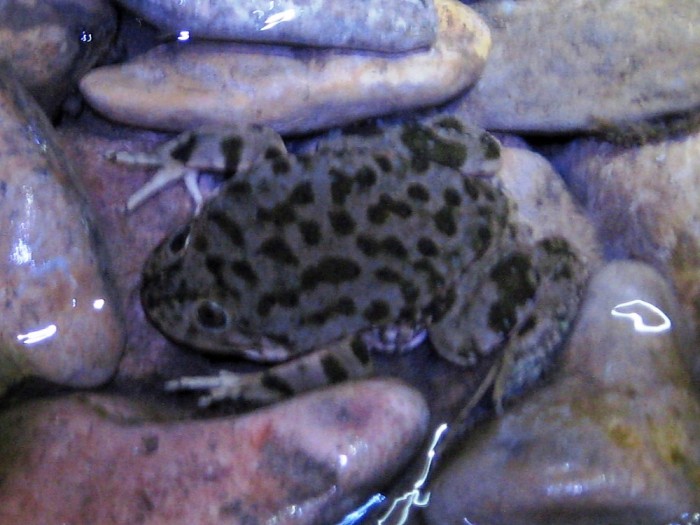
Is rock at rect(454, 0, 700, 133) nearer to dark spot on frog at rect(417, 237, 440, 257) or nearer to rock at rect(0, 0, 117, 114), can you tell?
dark spot on frog at rect(417, 237, 440, 257)

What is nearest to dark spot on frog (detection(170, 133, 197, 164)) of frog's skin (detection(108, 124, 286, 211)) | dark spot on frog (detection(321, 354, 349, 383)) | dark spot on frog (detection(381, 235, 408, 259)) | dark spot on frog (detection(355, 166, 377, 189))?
frog's skin (detection(108, 124, 286, 211))

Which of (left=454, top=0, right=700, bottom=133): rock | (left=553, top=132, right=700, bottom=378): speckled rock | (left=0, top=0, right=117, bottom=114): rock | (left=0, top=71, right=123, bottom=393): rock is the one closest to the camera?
(left=0, top=71, right=123, bottom=393): rock

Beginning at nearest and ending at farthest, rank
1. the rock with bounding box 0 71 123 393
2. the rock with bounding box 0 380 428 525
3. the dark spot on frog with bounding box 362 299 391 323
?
the rock with bounding box 0 380 428 525
the rock with bounding box 0 71 123 393
the dark spot on frog with bounding box 362 299 391 323

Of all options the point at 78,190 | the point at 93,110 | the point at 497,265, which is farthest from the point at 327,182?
the point at 93,110

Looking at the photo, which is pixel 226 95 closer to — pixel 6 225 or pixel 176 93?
pixel 176 93

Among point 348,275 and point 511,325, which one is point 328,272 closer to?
point 348,275

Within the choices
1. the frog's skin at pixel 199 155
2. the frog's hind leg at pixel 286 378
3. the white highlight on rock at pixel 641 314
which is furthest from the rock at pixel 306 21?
the white highlight on rock at pixel 641 314

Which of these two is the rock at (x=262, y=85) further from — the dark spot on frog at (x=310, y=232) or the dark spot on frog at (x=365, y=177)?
the dark spot on frog at (x=310, y=232)
